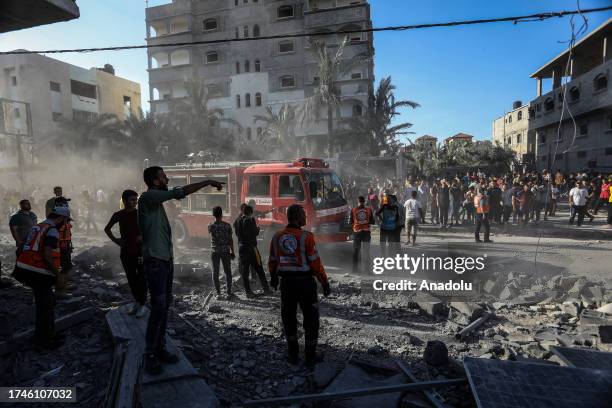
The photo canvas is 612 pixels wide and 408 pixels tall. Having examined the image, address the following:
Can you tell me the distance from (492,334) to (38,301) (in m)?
5.81

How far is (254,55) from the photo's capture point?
37906mm

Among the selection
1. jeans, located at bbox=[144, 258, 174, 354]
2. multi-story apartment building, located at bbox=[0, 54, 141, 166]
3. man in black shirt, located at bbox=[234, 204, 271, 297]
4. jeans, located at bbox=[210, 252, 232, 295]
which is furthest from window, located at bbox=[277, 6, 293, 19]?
jeans, located at bbox=[144, 258, 174, 354]

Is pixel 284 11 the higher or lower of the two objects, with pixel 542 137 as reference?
higher

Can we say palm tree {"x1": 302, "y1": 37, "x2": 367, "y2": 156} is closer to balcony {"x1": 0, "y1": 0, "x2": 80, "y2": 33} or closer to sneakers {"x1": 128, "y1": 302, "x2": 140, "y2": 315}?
balcony {"x1": 0, "y1": 0, "x2": 80, "y2": 33}

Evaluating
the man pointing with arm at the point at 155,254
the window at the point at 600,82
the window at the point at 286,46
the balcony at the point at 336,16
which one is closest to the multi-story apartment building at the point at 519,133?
the window at the point at 600,82

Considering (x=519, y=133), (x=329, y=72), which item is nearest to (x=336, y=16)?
(x=329, y=72)

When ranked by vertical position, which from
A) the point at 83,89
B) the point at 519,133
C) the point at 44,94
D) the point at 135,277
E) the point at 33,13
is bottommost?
the point at 135,277

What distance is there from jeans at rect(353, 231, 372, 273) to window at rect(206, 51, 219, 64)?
3656 centimetres

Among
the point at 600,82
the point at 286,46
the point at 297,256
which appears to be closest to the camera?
the point at 297,256

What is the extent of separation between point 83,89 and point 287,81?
20.6 m

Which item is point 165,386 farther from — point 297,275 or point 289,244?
point 289,244

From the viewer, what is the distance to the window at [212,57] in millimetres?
40000

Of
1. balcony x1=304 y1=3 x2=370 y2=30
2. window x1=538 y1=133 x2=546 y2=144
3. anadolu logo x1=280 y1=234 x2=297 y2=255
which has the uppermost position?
balcony x1=304 y1=3 x2=370 y2=30

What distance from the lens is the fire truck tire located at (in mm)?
12172
